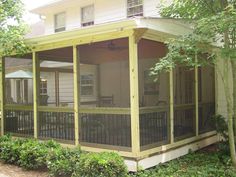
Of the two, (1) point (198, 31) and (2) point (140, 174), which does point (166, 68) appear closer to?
(1) point (198, 31)

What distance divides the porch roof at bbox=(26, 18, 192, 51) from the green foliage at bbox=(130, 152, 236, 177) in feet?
9.58

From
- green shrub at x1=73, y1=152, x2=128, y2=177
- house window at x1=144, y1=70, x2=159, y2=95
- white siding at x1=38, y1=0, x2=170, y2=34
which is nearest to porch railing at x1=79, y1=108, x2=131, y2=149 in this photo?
green shrub at x1=73, y1=152, x2=128, y2=177

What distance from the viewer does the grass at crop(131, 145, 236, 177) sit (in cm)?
586

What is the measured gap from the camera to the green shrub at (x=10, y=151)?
7.09 metres

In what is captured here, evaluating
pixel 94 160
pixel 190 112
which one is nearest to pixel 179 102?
pixel 190 112

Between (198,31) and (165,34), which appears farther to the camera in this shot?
(165,34)

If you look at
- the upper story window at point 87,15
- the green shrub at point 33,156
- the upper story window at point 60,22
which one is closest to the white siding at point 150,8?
the upper story window at point 87,15

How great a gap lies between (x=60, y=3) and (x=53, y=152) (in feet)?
31.0

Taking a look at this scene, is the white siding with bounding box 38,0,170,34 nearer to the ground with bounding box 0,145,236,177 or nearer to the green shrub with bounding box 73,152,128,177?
the ground with bounding box 0,145,236,177

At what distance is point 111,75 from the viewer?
12.6 m

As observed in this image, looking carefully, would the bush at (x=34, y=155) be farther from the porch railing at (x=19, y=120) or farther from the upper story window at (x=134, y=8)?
the upper story window at (x=134, y=8)

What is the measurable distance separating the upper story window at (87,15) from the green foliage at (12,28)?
16.5 feet

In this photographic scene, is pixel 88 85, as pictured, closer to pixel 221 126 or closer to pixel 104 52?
pixel 104 52

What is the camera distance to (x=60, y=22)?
→ 583 inches
